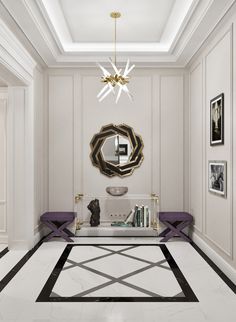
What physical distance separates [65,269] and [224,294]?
6.02ft

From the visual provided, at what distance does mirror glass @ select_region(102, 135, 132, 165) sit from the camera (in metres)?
5.64

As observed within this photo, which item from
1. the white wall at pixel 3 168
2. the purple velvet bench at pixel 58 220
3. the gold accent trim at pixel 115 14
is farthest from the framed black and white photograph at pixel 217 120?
the white wall at pixel 3 168

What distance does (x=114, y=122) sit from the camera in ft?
18.5

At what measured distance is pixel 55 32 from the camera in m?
4.25

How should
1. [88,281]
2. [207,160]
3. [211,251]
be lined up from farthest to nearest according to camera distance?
[207,160] → [211,251] → [88,281]

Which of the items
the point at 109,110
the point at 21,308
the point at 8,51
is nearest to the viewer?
the point at 21,308

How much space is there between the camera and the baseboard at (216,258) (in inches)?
137

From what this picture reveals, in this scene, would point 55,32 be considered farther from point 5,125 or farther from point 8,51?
point 5,125

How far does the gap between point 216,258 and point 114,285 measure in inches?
56.9

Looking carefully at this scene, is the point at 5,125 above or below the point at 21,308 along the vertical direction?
above

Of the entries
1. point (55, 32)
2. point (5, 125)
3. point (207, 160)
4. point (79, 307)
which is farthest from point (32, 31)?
point (79, 307)

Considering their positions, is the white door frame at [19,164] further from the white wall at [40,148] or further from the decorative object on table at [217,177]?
the decorative object on table at [217,177]

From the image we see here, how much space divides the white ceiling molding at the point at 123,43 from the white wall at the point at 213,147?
22 cm

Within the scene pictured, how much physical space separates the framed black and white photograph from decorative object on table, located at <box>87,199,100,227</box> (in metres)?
2.22
